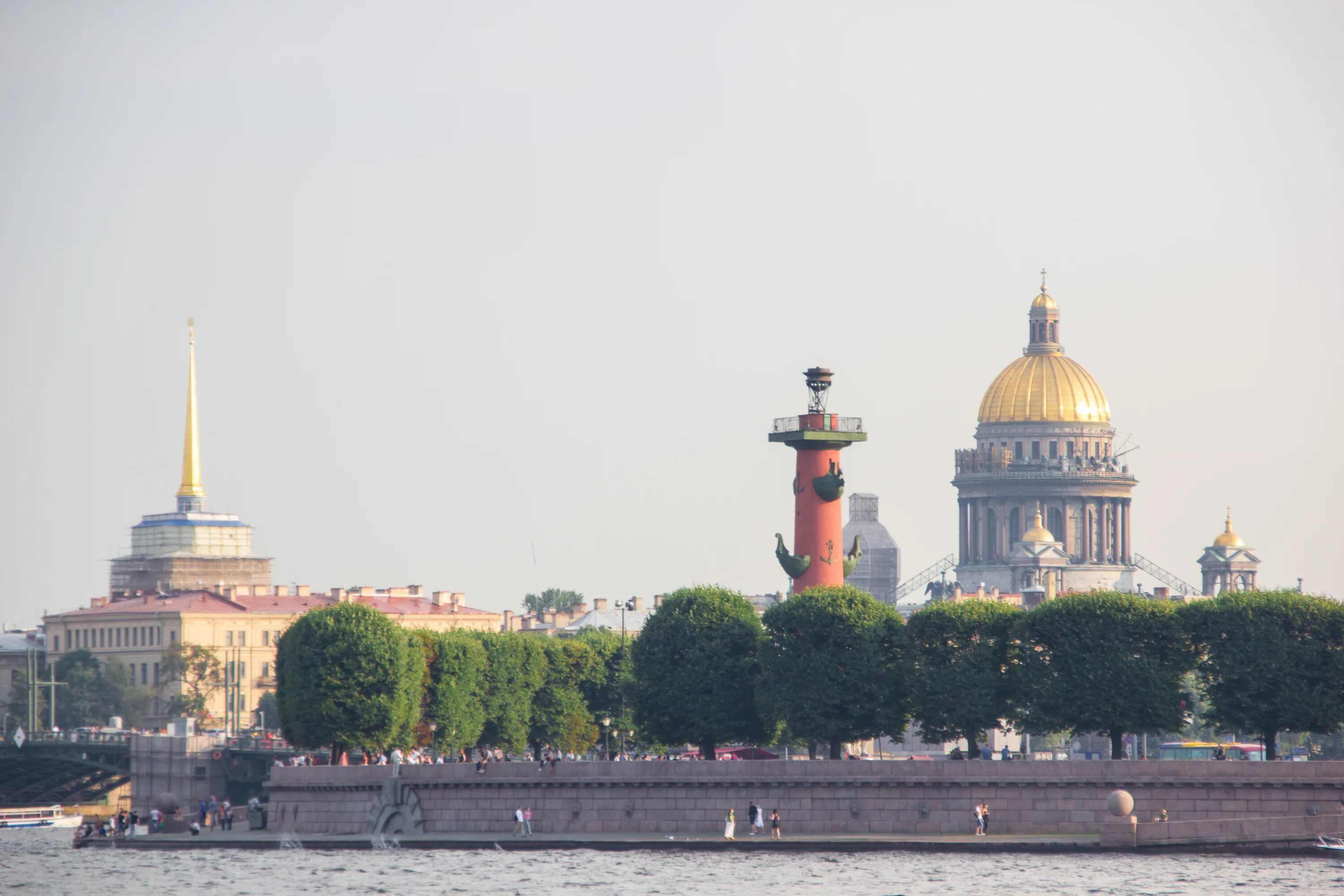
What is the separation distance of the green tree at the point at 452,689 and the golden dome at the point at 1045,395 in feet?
267

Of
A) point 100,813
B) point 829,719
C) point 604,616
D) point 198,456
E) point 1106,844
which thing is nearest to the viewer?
point 1106,844

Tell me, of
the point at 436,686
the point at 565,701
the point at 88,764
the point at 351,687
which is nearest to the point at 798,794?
the point at 351,687

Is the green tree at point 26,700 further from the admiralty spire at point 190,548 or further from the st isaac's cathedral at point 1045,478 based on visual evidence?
the st isaac's cathedral at point 1045,478

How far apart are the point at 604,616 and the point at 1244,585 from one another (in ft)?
122

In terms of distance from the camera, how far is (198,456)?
516ft

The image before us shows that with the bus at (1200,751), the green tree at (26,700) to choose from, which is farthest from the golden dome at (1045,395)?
the bus at (1200,751)

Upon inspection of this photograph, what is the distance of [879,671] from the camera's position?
67875 mm

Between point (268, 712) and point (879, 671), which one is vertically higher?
point (879, 671)

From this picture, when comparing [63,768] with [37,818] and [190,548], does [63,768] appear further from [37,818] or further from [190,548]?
[190,548]

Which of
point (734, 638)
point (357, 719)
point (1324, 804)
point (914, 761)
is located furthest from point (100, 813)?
point (1324, 804)

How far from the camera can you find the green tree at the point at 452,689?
76000 millimetres

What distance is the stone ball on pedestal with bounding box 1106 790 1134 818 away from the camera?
5959 cm

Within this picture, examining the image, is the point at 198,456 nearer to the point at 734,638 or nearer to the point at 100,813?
the point at 100,813

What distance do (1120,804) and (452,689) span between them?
23.5 m
